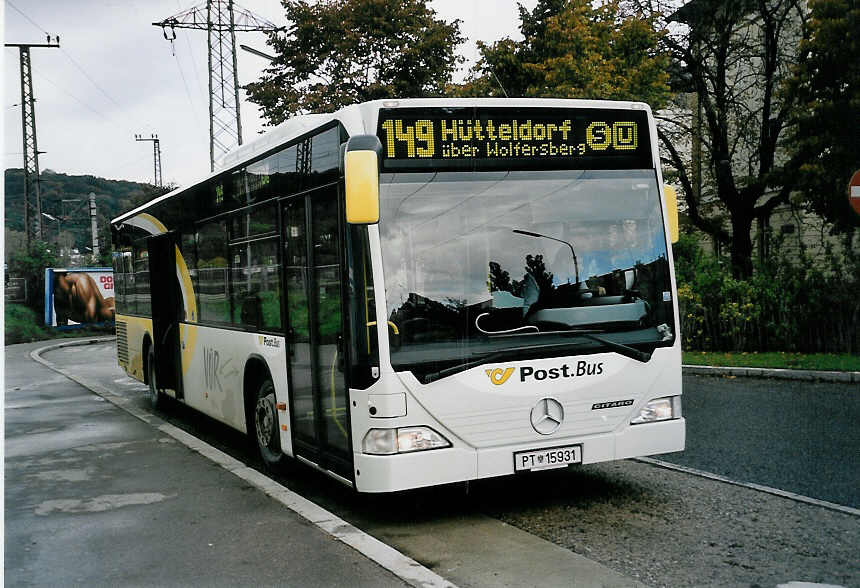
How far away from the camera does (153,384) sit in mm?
14398

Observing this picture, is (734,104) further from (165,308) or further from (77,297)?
(77,297)

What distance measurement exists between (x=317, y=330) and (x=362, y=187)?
5.49 feet

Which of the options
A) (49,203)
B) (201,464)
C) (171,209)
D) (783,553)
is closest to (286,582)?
(783,553)

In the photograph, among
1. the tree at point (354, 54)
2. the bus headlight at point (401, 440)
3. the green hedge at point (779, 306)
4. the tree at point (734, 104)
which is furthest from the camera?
the tree at point (354, 54)

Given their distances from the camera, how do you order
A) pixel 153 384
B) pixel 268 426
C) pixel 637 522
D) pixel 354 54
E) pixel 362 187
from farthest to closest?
pixel 354 54 < pixel 153 384 < pixel 268 426 < pixel 637 522 < pixel 362 187

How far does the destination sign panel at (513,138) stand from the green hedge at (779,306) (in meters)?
11.8

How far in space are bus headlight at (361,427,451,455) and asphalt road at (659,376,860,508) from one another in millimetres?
2916

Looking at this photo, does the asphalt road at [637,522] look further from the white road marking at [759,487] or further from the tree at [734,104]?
the tree at [734,104]

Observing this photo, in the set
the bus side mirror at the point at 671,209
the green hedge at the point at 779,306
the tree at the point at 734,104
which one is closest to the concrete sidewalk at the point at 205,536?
the bus side mirror at the point at 671,209

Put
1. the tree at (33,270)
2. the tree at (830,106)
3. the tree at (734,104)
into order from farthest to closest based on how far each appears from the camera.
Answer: the tree at (33,270) → the tree at (734,104) → the tree at (830,106)

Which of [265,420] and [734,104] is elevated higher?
[734,104]

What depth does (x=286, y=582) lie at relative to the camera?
562 centimetres

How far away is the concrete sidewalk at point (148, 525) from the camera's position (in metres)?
5.88

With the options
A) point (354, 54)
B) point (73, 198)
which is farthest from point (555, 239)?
point (73, 198)
